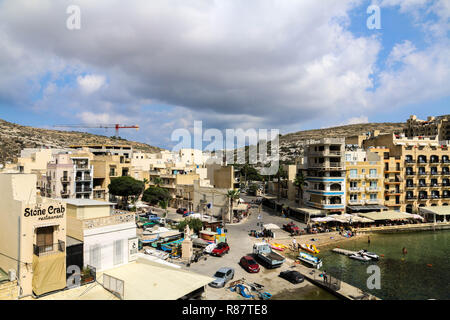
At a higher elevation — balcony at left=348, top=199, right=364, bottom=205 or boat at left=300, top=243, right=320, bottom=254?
balcony at left=348, top=199, right=364, bottom=205

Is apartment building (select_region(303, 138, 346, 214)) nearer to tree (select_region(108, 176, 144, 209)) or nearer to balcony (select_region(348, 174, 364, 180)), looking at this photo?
balcony (select_region(348, 174, 364, 180))

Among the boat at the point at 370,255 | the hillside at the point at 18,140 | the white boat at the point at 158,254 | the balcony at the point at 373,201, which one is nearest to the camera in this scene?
the white boat at the point at 158,254

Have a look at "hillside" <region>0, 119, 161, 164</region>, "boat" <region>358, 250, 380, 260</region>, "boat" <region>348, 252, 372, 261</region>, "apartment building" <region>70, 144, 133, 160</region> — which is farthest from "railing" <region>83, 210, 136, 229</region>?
"apartment building" <region>70, 144, 133, 160</region>

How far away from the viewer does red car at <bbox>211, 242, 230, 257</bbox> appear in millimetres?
28953

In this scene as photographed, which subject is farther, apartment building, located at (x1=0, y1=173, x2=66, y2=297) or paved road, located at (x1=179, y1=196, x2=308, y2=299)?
paved road, located at (x1=179, y1=196, x2=308, y2=299)

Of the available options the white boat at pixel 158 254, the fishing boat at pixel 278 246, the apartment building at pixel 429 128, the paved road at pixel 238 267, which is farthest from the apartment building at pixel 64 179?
the apartment building at pixel 429 128

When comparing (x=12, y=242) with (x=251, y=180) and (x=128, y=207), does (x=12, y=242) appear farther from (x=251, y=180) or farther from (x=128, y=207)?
(x=251, y=180)

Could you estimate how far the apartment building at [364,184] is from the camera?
51500 millimetres

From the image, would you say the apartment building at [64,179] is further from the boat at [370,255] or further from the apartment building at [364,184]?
the apartment building at [364,184]

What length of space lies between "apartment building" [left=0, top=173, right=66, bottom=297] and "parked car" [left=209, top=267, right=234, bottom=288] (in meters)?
11.0

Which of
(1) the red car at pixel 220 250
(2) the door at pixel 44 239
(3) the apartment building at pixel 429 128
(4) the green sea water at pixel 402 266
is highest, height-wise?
(3) the apartment building at pixel 429 128

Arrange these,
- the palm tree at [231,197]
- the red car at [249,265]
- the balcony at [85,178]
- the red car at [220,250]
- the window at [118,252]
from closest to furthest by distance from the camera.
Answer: the window at [118,252]
the red car at [249,265]
the red car at [220,250]
the palm tree at [231,197]
the balcony at [85,178]

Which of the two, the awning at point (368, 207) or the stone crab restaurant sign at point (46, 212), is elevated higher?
the stone crab restaurant sign at point (46, 212)

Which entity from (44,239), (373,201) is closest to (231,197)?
(373,201)
